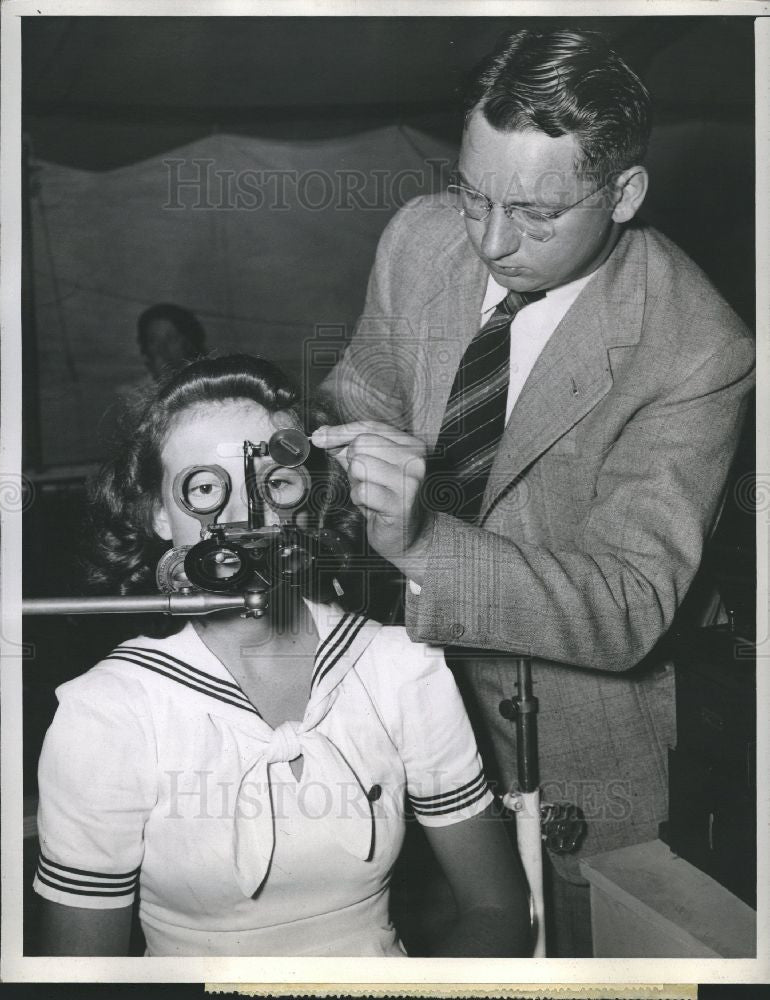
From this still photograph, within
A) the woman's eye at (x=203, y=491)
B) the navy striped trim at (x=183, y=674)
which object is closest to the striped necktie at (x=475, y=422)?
the woman's eye at (x=203, y=491)

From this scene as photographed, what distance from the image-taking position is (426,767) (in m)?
1.50

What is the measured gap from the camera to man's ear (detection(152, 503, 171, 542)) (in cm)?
147

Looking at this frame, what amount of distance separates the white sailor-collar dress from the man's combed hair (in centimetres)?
88

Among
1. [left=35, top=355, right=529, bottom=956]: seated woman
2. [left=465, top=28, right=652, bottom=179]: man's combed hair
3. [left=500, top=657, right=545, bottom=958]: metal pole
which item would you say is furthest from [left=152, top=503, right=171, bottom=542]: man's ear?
[left=465, top=28, right=652, bottom=179]: man's combed hair

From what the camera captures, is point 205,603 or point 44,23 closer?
point 205,603

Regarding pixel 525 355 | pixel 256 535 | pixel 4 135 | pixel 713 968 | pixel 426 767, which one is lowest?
pixel 713 968

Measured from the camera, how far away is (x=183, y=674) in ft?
4.76

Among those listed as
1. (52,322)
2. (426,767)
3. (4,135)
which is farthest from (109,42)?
(426,767)

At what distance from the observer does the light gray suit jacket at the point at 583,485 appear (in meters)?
1.42

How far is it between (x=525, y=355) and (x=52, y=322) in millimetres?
865

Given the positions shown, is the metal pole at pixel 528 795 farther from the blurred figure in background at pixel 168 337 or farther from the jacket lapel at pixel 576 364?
the blurred figure in background at pixel 168 337

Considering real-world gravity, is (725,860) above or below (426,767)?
below

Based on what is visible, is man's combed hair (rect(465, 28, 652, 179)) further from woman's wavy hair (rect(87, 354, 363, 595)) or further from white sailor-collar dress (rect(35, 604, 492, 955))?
white sailor-collar dress (rect(35, 604, 492, 955))

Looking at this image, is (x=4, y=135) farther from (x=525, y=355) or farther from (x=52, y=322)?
(x=525, y=355)
